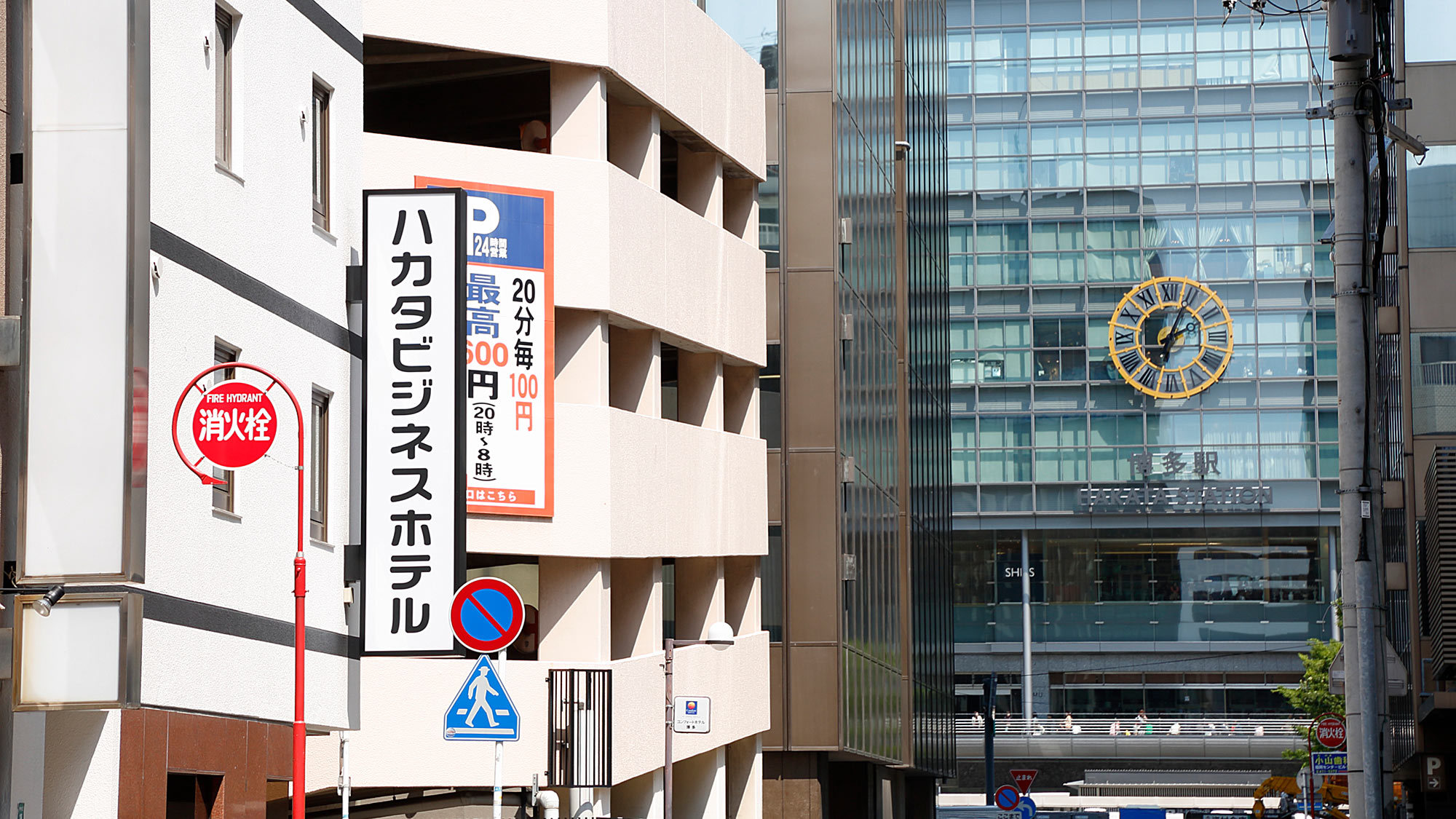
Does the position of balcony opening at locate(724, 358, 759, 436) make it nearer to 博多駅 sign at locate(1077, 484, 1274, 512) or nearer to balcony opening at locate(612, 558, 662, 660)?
balcony opening at locate(612, 558, 662, 660)

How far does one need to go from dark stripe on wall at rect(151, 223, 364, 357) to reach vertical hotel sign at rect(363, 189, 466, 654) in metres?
0.39

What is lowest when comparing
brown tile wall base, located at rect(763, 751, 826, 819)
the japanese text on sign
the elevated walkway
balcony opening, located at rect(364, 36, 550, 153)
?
the elevated walkway

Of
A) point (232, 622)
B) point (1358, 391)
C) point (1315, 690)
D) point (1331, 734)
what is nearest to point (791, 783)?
point (1331, 734)

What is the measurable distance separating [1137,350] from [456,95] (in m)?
67.0

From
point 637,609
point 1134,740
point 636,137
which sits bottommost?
point 1134,740

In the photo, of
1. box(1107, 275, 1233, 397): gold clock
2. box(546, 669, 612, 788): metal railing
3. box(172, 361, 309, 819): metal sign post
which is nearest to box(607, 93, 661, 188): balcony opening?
box(546, 669, 612, 788): metal railing

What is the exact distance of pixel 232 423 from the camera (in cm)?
1323

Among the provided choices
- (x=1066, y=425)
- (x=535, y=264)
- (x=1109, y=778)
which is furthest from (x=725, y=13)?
(x=1066, y=425)

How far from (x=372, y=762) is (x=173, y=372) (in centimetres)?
904

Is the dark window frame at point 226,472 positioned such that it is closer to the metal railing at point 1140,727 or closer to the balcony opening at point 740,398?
the balcony opening at point 740,398

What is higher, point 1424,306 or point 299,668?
point 1424,306

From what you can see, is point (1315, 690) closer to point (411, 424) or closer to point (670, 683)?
point (670, 683)

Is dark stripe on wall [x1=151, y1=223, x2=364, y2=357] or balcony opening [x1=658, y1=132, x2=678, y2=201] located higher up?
balcony opening [x1=658, y1=132, x2=678, y2=201]

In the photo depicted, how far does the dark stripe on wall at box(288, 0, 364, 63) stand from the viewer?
675 inches
